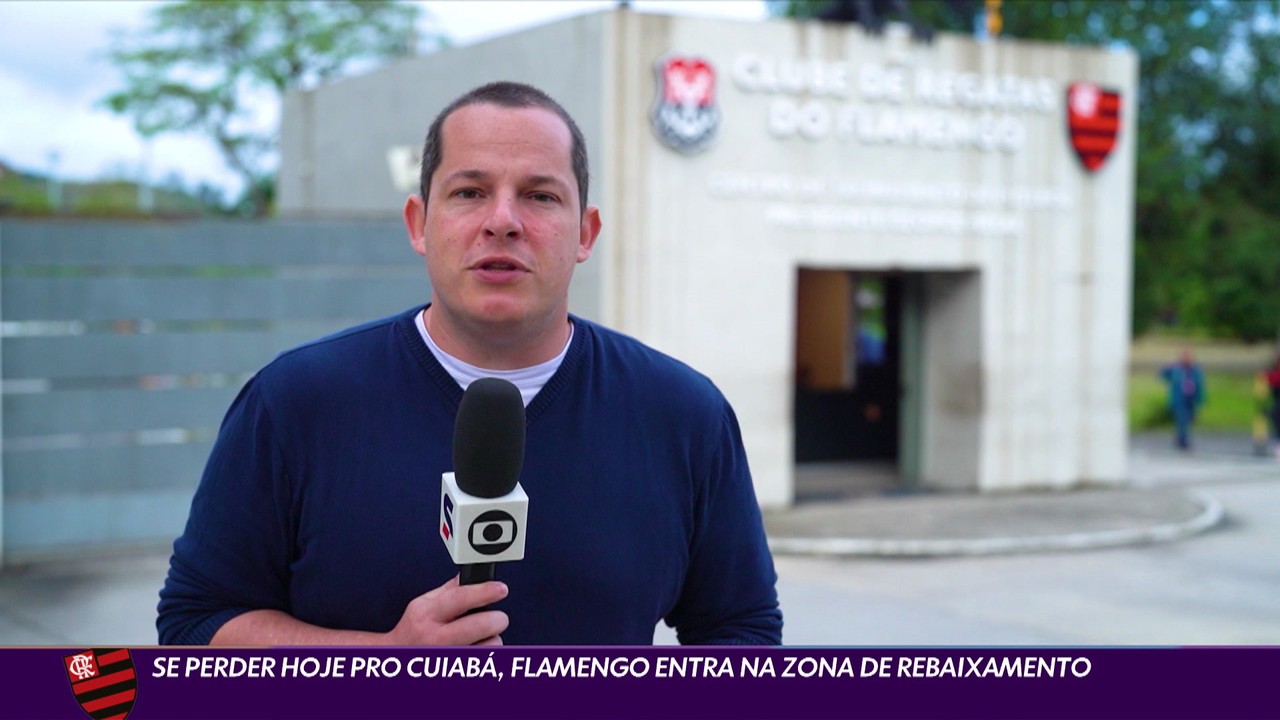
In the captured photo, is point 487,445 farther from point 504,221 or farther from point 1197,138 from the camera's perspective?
point 1197,138

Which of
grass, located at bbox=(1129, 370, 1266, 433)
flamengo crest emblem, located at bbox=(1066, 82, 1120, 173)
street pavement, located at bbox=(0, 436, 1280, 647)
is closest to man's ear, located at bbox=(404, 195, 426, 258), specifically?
street pavement, located at bbox=(0, 436, 1280, 647)

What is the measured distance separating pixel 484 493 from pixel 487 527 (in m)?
0.05

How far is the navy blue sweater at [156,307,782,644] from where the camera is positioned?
7.43 feet

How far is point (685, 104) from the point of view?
12.5m

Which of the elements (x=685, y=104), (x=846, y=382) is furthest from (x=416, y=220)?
(x=846, y=382)

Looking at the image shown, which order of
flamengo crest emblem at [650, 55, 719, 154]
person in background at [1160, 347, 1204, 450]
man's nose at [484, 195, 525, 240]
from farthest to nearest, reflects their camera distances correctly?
person in background at [1160, 347, 1204, 450], flamengo crest emblem at [650, 55, 719, 154], man's nose at [484, 195, 525, 240]

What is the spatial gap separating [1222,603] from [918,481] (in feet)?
18.8

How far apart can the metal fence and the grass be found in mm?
15574

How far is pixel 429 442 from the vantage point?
7.57 ft

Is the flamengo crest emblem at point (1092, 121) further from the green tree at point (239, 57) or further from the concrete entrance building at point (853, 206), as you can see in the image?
the green tree at point (239, 57)

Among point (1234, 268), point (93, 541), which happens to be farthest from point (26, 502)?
point (1234, 268)

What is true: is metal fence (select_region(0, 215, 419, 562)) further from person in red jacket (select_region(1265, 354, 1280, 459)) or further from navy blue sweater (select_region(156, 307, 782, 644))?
person in red jacket (select_region(1265, 354, 1280, 459))

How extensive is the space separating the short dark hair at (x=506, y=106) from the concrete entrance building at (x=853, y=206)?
374 inches

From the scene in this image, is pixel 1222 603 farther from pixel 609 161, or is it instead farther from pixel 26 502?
pixel 26 502
